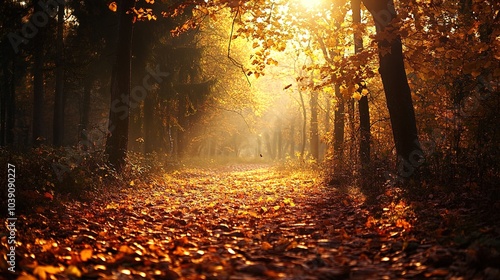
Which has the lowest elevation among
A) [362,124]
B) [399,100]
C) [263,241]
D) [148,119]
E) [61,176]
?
[263,241]

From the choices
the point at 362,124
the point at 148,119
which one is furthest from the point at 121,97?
the point at 148,119

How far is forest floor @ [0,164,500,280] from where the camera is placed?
12.9 ft

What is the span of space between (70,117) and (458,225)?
4875cm

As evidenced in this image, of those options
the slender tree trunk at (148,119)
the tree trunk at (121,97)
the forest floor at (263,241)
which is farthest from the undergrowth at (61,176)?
the slender tree trunk at (148,119)

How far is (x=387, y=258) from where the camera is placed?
4.43 m

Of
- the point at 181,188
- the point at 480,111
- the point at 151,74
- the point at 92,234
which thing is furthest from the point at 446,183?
the point at 151,74


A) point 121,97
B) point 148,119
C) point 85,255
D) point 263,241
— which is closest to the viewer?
point 85,255

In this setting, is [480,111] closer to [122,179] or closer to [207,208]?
[207,208]

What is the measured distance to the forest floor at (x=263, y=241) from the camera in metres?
3.93

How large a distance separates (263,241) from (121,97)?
845cm

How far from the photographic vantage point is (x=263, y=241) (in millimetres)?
5629

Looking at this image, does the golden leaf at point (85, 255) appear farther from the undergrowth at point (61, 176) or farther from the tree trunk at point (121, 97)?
the tree trunk at point (121, 97)

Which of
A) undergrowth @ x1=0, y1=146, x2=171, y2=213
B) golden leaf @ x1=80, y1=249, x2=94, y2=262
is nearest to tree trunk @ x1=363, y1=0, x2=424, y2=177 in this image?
golden leaf @ x1=80, y1=249, x2=94, y2=262

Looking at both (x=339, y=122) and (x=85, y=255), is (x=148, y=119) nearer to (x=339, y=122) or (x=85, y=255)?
(x=339, y=122)
